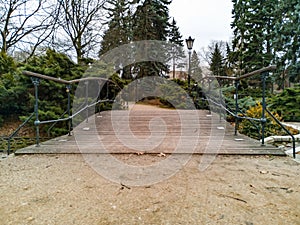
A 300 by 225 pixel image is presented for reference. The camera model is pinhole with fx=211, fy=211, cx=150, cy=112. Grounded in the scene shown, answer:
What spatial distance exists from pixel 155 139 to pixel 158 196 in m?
1.36

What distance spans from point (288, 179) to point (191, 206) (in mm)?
795

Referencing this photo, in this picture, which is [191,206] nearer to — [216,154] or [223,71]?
[216,154]

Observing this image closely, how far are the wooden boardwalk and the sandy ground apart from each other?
34 centimetres

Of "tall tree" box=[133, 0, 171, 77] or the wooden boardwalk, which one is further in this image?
"tall tree" box=[133, 0, 171, 77]

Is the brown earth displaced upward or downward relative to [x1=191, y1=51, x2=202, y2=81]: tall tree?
downward

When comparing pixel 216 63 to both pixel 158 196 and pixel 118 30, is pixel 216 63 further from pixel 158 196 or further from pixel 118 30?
pixel 158 196

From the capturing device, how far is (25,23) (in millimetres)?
7203

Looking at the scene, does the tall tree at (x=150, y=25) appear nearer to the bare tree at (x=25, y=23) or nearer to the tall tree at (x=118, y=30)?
the tall tree at (x=118, y=30)

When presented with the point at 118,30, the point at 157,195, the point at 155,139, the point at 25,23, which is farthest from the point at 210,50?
the point at 157,195

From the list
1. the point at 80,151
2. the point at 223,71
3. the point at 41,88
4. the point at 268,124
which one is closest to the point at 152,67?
the point at 223,71

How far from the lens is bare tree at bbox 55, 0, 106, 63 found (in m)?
7.87

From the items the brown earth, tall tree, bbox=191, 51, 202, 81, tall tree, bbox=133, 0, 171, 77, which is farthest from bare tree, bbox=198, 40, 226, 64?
the brown earth

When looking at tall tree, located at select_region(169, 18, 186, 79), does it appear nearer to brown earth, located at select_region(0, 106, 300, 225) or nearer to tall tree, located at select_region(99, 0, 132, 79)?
tall tree, located at select_region(99, 0, 132, 79)

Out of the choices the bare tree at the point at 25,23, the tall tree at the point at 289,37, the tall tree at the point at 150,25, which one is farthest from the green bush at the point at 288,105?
the bare tree at the point at 25,23
